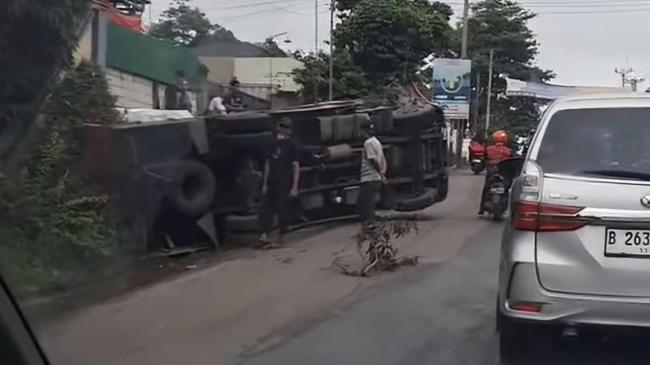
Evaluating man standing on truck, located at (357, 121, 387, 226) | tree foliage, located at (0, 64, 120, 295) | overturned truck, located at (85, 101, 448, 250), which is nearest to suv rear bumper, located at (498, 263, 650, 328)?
tree foliage, located at (0, 64, 120, 295)

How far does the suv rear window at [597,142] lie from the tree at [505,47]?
1998 inches

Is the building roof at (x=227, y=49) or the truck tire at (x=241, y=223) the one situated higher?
the building roof at (x=227, y=49)

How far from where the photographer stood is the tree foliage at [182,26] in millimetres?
16422

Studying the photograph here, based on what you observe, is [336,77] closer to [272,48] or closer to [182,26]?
[272,48]

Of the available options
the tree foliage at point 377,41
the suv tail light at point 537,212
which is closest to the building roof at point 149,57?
the suv tail light at point 537,212

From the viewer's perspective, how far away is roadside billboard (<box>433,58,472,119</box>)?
4019 cm

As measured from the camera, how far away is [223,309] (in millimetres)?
8766

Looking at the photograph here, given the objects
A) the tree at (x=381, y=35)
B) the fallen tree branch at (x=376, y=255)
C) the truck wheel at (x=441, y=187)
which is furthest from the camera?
the tree at (x=381, y=35)

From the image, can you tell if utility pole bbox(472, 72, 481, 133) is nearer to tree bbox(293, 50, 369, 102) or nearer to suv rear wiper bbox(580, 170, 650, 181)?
tree bbox(293, 50, 369, 102)

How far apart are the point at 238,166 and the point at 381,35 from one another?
2489cm

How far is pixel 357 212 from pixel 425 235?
105cm

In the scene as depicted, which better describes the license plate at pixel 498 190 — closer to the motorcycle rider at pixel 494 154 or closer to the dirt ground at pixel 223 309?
the motorcycle rider at pixel 494 154

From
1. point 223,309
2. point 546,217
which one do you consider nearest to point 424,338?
point 223,309

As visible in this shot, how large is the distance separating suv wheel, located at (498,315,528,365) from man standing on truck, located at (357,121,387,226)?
776 centimetres
